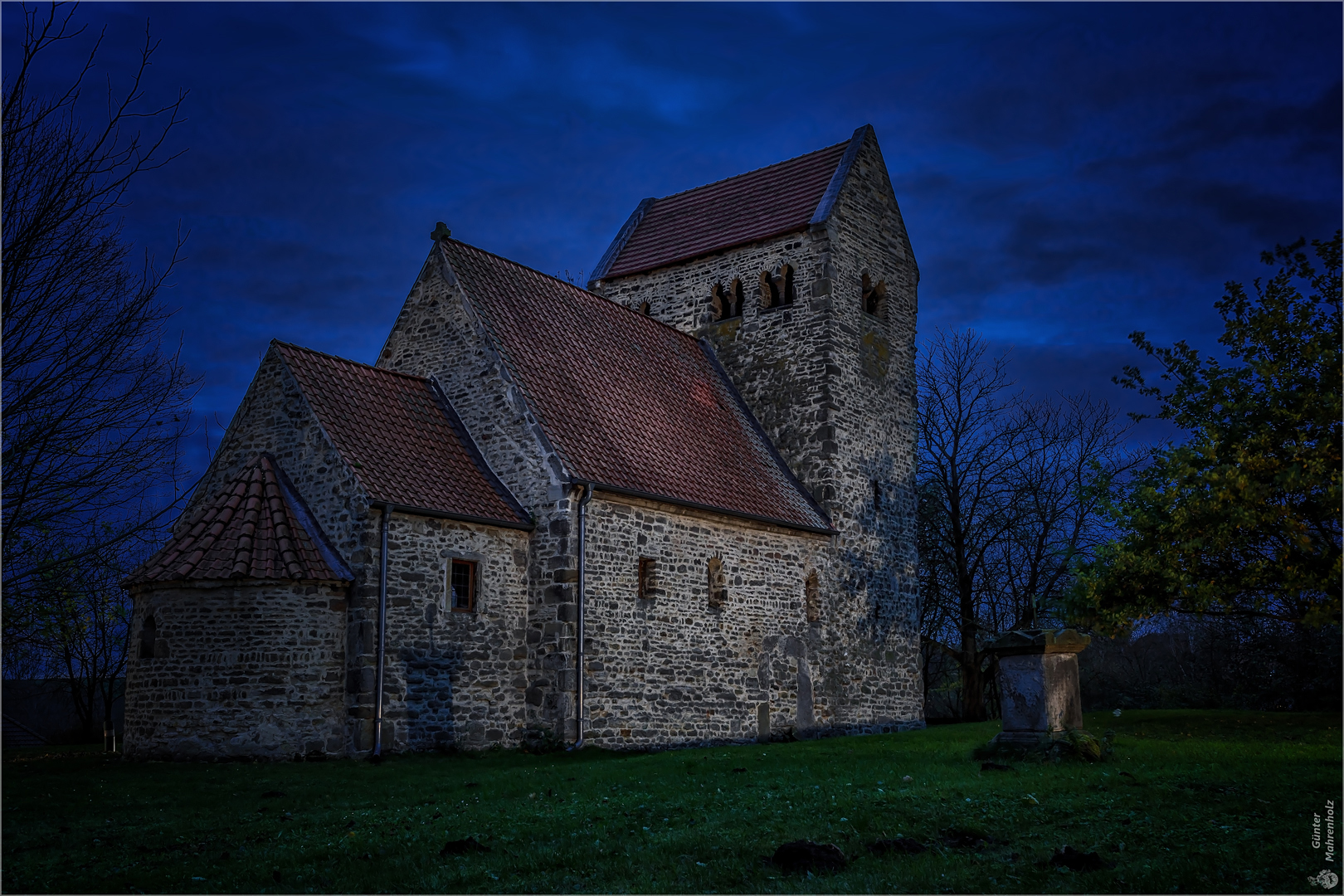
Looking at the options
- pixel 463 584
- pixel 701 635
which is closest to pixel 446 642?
pixel 463 584

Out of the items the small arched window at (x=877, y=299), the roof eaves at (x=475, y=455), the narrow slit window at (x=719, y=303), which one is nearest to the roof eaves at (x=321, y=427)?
the roof eaves at (x=475, y=455)

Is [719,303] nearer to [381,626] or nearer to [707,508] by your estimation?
[707,508]

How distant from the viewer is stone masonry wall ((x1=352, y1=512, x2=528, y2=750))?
1692 cm

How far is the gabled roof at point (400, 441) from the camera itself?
17.8m

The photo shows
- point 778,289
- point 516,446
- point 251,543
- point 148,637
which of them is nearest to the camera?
point 251,543

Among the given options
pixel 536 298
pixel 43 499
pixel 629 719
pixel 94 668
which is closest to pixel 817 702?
pixel 629 719

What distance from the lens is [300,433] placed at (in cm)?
1827

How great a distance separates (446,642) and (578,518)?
307 centimetres

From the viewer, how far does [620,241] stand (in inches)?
1222

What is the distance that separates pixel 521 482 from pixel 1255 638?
20.0m

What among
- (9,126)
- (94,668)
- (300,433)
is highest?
(9,126)

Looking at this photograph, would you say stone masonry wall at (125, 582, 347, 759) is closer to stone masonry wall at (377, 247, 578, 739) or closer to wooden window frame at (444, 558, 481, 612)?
wooden window frame at (444, 558, 481, 612)

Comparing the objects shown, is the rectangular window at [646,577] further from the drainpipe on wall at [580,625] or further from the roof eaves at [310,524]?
the roof eaves at [310,524]

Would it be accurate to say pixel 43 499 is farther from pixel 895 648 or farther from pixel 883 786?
pixel 895 648
